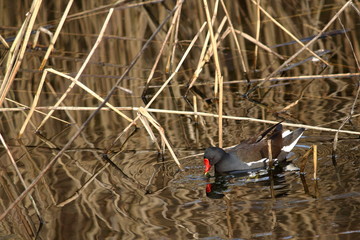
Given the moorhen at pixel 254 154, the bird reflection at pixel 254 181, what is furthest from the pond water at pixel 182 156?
the moorhen at pixel 254 154

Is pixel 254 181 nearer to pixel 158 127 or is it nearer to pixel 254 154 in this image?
pixel 254 154

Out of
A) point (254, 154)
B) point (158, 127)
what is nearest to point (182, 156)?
point (158, 127)

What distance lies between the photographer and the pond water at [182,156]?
397cm

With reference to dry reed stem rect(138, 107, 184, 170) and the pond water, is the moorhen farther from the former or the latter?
dry reed stem rect(138, 107, 184, 170)

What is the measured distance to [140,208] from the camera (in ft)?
14.0

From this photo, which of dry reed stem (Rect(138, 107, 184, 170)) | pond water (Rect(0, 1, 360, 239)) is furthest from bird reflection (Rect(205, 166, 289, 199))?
dry reed stem (Rect(138, 107, 184, 170))

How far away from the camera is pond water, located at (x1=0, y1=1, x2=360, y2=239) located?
13.0 ft

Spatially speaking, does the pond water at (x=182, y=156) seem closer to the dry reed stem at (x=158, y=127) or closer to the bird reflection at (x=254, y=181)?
the bird reflection at (x=254, y=181)

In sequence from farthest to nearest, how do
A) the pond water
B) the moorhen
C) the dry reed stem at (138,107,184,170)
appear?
the moorhen → the dry reed stem at (138,107,184,170) → the pond water

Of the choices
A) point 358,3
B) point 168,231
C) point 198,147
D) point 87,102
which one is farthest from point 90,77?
point 168,231

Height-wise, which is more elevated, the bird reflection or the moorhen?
the moorhen

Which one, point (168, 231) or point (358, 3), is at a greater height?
point (358, 3)

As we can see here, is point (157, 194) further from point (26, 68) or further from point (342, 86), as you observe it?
point (26, 68)

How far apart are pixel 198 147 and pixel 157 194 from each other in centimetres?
100
